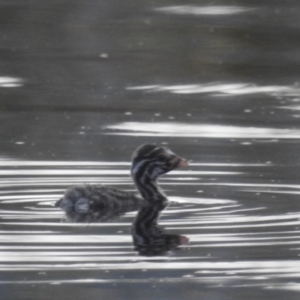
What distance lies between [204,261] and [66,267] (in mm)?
752

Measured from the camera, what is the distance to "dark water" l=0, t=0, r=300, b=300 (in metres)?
7.16

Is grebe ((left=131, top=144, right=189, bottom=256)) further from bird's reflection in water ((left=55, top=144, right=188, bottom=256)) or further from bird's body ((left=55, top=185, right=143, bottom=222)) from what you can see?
bird's body ((left=55, top=185, right=143, bottom=222))

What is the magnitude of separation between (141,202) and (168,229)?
47.5 inches

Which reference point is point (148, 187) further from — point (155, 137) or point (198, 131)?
point (198, 131)

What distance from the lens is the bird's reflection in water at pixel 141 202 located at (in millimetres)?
8094

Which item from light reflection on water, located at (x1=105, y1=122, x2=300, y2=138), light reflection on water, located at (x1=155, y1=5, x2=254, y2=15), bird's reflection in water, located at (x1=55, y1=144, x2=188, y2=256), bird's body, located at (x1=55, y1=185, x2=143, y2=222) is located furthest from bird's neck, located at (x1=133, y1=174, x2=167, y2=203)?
light reflection on water, located at (x1=155, y1=5, x2=254, y2=15)

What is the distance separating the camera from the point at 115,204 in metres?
9.20

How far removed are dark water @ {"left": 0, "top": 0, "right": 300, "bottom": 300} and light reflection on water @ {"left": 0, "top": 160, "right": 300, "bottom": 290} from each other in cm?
2

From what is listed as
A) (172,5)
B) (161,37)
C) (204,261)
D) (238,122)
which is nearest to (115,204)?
(204,261)

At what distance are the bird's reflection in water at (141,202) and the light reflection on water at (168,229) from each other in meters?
0.09

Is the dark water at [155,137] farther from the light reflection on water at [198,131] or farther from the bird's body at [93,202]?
Result: the bird's body at [93,202]

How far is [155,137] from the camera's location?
1234 cm

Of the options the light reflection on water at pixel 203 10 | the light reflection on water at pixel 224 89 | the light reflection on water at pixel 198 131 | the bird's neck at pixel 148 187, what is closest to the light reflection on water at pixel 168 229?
the bird's neck at pixel 148 187

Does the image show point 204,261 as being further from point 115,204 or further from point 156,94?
point 156,94
